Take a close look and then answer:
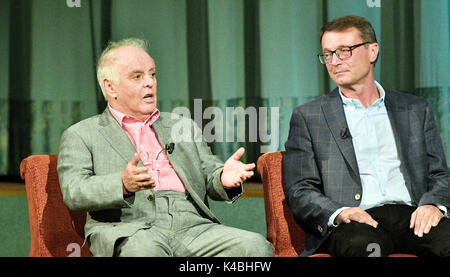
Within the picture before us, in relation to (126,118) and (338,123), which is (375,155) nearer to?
(338,123)

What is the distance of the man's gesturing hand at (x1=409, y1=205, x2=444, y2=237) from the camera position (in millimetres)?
2338

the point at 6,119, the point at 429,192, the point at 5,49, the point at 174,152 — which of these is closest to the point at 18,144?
the point at 6,119

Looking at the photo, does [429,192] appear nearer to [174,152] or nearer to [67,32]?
[174,152]

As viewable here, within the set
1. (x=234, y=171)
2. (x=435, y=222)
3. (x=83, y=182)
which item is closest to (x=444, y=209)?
(x=435, y=222)

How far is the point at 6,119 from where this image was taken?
380 cm

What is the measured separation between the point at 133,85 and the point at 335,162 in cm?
87

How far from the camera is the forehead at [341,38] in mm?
2598

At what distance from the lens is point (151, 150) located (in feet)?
8.20

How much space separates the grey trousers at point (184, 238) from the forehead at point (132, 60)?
52 cm

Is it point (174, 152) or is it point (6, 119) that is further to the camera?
point (6, 119)

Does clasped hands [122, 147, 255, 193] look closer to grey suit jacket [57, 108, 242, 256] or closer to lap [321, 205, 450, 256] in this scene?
grey suit jacket [57, 108, 242, 256]

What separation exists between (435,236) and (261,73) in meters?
1.62

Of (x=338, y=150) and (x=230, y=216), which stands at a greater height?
(x=338, y=150)

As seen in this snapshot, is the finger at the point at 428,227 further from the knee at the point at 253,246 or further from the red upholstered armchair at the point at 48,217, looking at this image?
the red upholstered armchair at the point at 48,217
